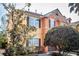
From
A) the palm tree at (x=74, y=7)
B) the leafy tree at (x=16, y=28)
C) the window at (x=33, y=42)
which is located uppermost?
the palm tree at (x=74, y=7)

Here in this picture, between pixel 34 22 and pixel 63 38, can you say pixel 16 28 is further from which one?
pixel 63 38

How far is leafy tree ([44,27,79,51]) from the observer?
2.79 metres

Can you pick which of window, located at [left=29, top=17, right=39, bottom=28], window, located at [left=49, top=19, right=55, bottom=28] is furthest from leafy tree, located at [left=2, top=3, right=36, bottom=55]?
window, located at [left=49, top=19, right=55, bottom=28]

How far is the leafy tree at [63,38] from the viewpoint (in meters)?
2.79

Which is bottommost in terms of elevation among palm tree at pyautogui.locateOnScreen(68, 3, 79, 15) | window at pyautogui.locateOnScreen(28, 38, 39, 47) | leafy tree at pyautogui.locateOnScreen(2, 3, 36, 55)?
window at pyautogui.locateOnScreen(28, 38, 39, 47)

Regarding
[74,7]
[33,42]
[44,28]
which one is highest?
[74,7]

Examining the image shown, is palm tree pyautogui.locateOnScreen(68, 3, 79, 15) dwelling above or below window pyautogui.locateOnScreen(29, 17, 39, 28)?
above

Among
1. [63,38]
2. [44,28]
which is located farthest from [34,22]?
[63,38]

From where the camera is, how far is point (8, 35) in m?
2.78

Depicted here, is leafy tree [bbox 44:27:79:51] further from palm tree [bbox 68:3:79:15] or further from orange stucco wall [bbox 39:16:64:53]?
palm tree [bbox 68:3:79:15]

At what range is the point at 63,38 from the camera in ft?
9.21

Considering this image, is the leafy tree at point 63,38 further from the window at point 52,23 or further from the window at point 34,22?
the window at point 34,22

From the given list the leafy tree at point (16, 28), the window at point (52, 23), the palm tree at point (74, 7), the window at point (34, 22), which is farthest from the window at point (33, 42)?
the palm tree at point (74, 7)

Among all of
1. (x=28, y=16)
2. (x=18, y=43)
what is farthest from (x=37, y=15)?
(x=18, y=43)
